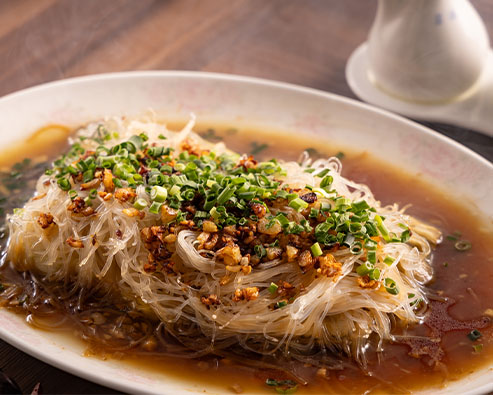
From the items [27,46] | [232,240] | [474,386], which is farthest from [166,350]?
[27,46]

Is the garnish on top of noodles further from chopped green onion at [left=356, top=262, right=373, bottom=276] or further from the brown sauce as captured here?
the brown sauce

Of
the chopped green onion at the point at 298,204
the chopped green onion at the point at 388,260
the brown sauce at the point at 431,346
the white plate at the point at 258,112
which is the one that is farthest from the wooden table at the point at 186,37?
the chopped green onion at the point at 388,260

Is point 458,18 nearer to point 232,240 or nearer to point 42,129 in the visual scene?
point 232,240

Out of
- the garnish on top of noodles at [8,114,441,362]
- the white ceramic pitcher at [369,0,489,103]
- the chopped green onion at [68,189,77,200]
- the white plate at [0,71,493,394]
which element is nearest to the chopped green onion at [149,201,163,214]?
the garnish on top of noodles at [8,114,441,362]

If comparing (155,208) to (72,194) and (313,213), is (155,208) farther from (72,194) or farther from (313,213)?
(313,213)

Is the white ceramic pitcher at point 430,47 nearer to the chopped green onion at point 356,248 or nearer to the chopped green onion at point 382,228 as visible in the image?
the chopped green onion at point 382,228

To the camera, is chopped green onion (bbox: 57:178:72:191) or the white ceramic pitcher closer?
chopped green onion (bbox: 57:178:72:191)
